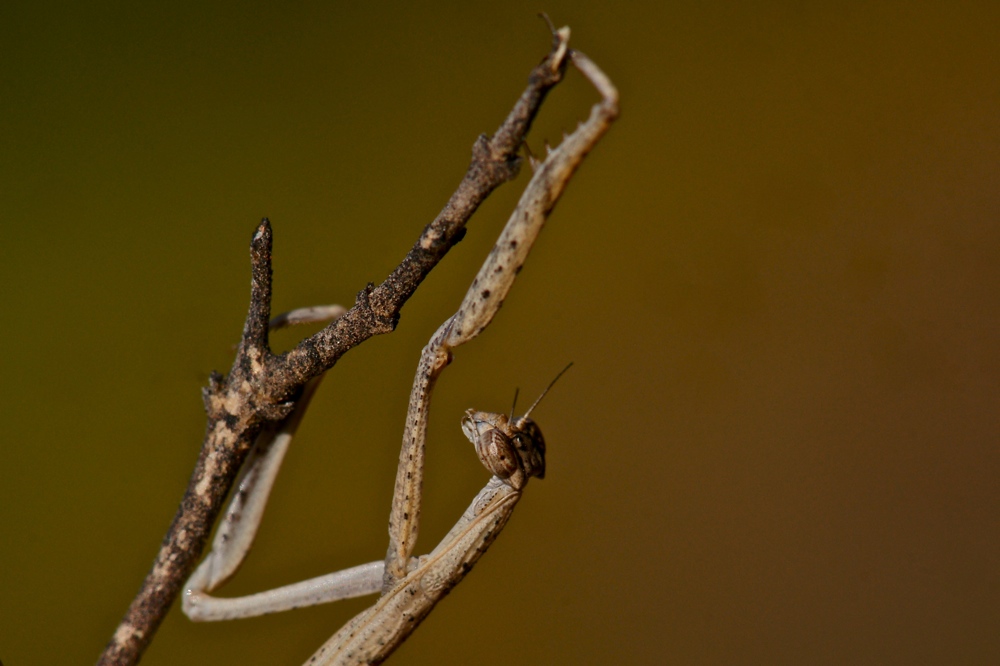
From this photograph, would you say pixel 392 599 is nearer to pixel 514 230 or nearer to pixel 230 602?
pixel 230 602

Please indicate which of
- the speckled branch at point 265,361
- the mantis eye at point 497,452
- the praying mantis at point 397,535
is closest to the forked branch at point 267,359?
the speckled branch at point 265,361

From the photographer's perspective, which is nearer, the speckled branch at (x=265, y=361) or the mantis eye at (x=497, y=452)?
the speckled branch at (x=265, y=361)

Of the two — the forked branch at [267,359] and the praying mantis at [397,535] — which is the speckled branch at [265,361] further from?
the praying mantis at [397,535]

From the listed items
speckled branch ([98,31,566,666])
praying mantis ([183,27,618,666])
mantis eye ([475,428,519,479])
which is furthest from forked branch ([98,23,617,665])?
mantis eye ([475,428,519,479])

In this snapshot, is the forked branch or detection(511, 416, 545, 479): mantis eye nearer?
the forked branch

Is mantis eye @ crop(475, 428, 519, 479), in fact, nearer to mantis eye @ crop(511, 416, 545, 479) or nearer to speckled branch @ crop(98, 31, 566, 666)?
mantis eye @ crop(511, 416, 545, 479)

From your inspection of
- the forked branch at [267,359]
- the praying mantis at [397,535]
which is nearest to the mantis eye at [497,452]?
the praying mantis at [397,535]

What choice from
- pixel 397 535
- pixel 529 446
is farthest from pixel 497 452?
pixel 397 535
